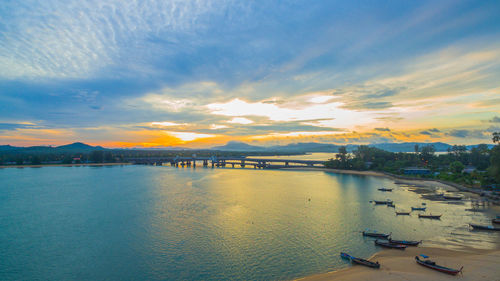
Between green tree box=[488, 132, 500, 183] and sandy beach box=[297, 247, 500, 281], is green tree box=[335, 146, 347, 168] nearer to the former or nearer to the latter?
green tree box=[488, 132, 500, 183]

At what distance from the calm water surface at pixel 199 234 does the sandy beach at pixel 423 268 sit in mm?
1526

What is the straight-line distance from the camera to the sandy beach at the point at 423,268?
1553 cm

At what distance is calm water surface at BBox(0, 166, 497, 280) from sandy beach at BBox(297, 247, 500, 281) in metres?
1.53

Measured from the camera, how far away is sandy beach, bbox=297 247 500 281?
50.9 ft

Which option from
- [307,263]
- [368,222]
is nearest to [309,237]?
[307,263]

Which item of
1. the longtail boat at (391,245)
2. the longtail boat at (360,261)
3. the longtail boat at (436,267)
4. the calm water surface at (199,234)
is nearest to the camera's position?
the longtail boat at (436,267)

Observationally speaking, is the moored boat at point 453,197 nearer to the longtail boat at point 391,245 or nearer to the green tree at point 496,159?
the green tree at point 496,159

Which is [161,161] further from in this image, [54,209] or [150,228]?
[150,228]

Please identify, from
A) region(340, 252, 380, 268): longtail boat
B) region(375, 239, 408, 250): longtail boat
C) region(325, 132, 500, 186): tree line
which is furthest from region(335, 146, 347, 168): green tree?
region(340, 252, 380, 268): longtail boat

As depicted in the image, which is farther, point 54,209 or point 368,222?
point 54,209

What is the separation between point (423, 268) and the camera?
16.8 metres

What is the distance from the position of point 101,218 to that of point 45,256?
10.6 m

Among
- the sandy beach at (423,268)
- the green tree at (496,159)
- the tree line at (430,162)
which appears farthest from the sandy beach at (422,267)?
the tree line at (430,162)

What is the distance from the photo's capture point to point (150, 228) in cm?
2706
